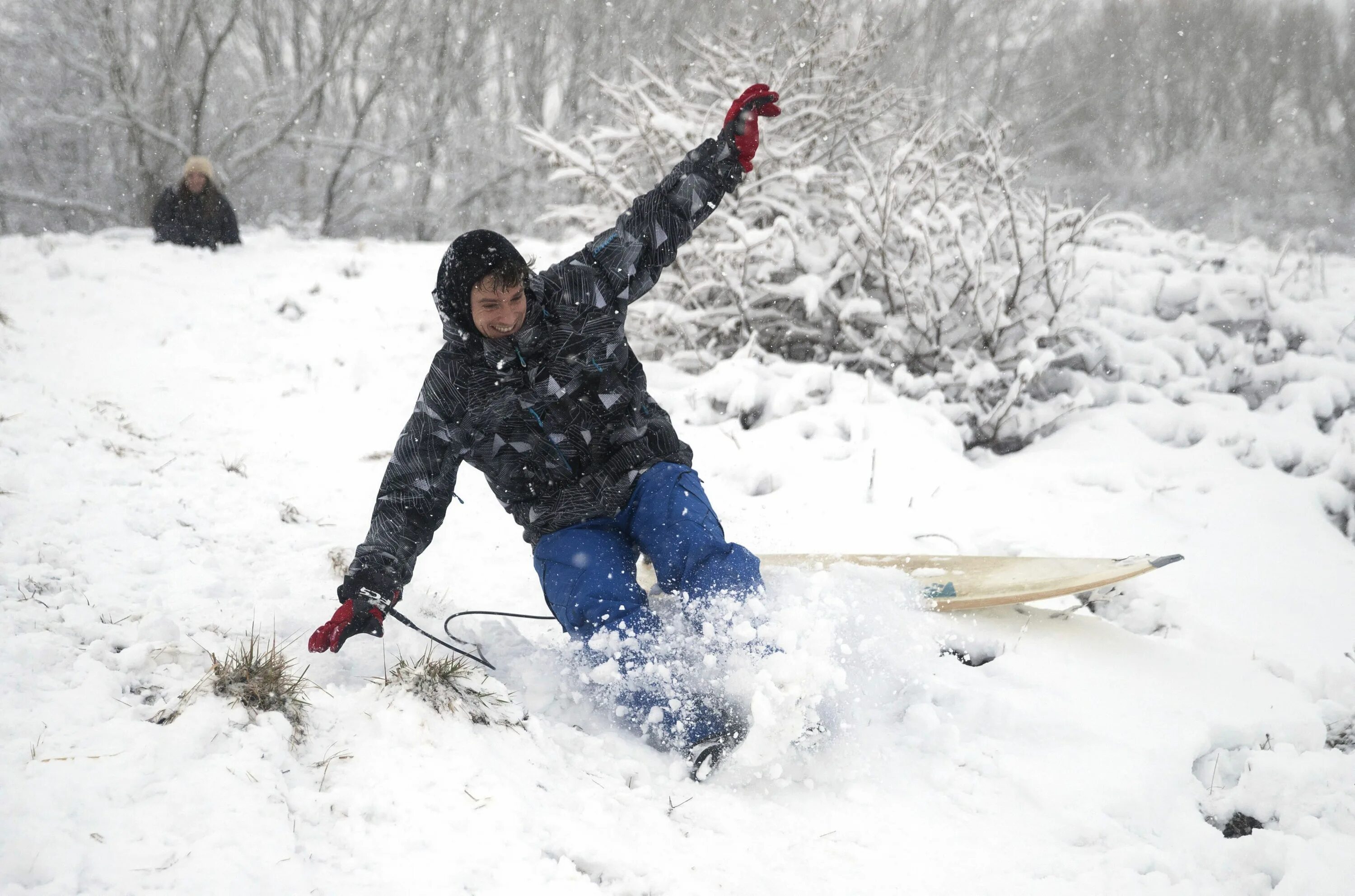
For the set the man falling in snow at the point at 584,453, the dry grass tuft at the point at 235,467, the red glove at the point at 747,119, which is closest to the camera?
the man falling in snow at the point at 584,453

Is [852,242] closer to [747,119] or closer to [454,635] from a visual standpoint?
[747,119]

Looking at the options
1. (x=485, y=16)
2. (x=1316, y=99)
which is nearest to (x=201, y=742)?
(x=485, y=16)

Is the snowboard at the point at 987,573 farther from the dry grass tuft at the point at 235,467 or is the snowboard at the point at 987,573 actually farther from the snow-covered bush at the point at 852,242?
the dry grass tuft at the point at 235,467

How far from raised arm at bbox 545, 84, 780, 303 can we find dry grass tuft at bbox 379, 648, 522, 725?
3.65 ft

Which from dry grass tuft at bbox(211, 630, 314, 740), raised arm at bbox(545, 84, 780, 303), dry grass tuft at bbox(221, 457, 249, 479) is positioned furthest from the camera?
dry grass tuft at bbox(221, 457, 249, 479)

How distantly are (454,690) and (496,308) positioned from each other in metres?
0.94

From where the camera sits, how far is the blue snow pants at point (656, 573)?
190 centimetres

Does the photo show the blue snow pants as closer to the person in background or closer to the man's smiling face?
the man's smiling face

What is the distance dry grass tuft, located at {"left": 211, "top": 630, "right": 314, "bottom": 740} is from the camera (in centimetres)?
156

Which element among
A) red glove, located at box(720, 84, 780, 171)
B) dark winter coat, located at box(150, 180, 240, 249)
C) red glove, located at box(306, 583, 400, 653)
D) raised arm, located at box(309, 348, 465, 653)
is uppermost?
dark winter coat, located at box(150, 180, 240, 249)

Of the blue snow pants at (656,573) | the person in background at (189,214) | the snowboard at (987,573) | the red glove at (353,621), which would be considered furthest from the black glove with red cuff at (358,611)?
the person in background at (189,214)

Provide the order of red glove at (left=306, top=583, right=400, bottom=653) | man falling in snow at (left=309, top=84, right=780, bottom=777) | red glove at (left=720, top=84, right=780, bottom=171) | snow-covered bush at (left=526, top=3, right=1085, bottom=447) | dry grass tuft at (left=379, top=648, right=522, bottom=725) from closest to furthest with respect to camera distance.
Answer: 1. dry grass tuft at (left=379, top=648, right=522, bottom=725)
2. red glove at (left=306, top=583, right=400, bottom=653)
3. man falling in snow at (left=309, top=84, right=780, bottom=777)
4. red glove at (left=720, top=84, right=780, bottom=171)
5. snow-covered bush at (left=526, top=3, right=1085, bottom=447)

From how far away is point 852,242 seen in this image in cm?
481

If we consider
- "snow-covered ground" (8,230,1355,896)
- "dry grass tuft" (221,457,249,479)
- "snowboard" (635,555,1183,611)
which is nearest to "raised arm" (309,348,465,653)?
"snow-covered ground" (8,230,1355,896)
